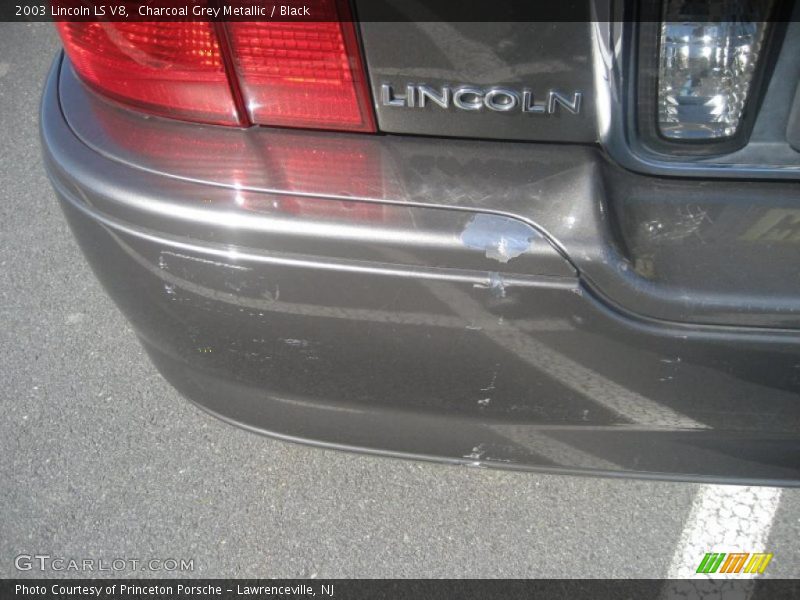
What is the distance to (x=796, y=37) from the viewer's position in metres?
1.05

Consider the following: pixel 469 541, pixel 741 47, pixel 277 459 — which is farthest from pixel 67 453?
pixel 741 47

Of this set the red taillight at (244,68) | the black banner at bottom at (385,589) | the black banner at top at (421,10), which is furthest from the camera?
the black banner at bottom at (385,589)

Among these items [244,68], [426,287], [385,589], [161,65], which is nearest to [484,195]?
[426,287]

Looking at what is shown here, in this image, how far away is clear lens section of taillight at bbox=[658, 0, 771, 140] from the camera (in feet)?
3.43

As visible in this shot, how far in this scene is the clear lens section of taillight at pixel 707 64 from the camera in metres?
1.05

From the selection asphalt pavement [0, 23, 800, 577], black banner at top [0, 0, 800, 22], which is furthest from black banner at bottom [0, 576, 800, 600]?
black banner at top [0, 0, 800, 22]

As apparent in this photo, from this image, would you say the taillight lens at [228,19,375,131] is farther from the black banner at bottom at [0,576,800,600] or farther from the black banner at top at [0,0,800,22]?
the black banner at bottom at [0,576,800,600]

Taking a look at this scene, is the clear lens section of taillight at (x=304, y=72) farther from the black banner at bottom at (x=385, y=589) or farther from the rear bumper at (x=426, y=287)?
the black banner at bottom at (x=385, y=589)

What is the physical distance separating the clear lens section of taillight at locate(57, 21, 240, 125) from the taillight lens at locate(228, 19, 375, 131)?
0.04 metres

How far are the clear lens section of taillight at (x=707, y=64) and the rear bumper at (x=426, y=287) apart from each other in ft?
0.43

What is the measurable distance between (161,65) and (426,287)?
0.57 m

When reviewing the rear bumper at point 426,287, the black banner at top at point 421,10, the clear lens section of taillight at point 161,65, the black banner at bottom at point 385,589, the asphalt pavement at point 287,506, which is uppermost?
the black banner at top at point 421,10

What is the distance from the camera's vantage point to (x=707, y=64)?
1099mm

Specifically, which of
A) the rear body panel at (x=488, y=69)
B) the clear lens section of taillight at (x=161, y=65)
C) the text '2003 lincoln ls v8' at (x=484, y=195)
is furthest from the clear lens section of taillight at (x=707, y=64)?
the clear lens section of taillight at (x=161, y=65)
